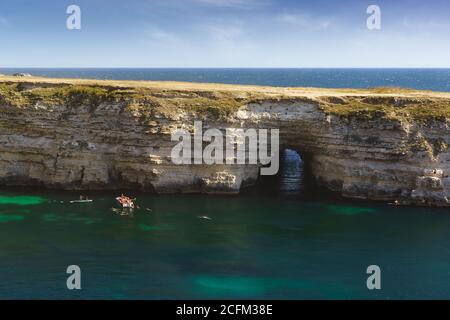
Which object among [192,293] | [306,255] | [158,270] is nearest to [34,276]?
[158,270]

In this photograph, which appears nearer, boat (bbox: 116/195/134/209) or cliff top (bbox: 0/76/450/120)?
boat (bbox: 116/195/134/209)

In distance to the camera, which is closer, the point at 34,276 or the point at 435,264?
the point at 34,276

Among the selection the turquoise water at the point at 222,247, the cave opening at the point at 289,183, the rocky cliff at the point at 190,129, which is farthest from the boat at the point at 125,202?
the cave opening at the point at 289,183

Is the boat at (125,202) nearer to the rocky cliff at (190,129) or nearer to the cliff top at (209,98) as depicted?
the rocky cliff at (190,129)

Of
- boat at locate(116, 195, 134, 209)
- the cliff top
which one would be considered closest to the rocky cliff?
the cliff top

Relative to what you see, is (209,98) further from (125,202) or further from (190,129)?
(125,202)

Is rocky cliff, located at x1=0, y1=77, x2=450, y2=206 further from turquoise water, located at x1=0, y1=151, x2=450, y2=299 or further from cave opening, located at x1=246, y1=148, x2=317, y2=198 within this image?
cave opening, located at x1=246, y1=148, x2=317, y2=198

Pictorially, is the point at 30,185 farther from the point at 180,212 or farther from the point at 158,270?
the point at 158,270

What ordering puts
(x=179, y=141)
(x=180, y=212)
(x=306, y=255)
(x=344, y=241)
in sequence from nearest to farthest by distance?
1. (x=306, y=255)
2. (x=344, y=241)
3. (x=180, y=212)
4. (x=179, y=141)
